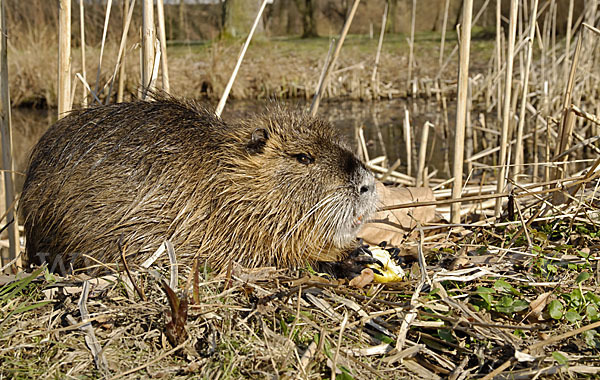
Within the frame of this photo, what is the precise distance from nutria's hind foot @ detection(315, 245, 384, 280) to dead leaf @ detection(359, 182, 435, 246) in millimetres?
243

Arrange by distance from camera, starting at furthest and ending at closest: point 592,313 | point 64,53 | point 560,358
Answer: point 64,53, point 592,313, point 560,358

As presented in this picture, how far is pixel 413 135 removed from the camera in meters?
6.89

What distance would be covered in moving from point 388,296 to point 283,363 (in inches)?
21.8

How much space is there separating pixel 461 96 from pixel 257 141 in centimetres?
98

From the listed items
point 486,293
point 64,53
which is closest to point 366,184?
point 486,293

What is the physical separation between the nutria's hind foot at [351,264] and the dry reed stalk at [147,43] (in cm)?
115

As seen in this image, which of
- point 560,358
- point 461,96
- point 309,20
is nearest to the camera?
point 560,358

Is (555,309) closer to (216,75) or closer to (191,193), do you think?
(191,193)

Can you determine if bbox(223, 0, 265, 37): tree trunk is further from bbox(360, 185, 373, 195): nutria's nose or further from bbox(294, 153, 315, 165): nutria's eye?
bbox(360, 185, 373, 195): nutria's nose

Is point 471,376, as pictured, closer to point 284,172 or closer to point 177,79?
point 284,172

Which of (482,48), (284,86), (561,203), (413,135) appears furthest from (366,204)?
(482,48)

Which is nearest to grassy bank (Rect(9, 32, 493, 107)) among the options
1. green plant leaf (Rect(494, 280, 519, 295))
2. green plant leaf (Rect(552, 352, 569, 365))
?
green plant leaf (Rect(494, 280, 519, 295))

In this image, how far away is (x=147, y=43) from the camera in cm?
277

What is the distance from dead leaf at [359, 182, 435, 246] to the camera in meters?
2.67
